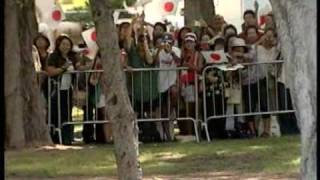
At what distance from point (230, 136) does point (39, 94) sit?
313 cm

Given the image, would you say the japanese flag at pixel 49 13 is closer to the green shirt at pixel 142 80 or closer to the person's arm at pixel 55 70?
the person's arm at pixel 55 70

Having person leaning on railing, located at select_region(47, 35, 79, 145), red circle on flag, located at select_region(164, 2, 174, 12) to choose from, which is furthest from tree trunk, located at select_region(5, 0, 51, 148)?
red circle on flag, located at select_region(164, 2, 174, 12)

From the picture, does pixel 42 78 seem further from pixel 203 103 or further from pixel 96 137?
pixel 203 103

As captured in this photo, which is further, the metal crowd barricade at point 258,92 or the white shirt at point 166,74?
the metal crowd barricade at point 258,92

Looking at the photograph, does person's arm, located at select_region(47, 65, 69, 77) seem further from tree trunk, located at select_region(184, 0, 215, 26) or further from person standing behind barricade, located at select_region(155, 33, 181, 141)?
tree trunk, located at select_region(184, 0, 215, 26)

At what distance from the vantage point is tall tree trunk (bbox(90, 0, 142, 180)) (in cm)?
877

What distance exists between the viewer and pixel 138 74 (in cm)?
1472

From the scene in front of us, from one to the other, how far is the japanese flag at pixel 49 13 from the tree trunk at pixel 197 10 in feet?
10.2

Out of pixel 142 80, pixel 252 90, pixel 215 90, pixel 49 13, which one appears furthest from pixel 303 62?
pixel 49 13

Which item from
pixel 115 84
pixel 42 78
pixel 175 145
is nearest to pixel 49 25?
pixel 42 78

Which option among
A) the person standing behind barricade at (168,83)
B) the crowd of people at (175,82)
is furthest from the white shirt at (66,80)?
the person standing behind barricade at (168,83)

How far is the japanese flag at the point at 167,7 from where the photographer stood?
24031 mm

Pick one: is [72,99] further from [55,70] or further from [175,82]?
[175,82]

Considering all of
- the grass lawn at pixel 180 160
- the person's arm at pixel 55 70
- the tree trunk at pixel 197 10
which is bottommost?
the grass lawn at pixel 180 160
